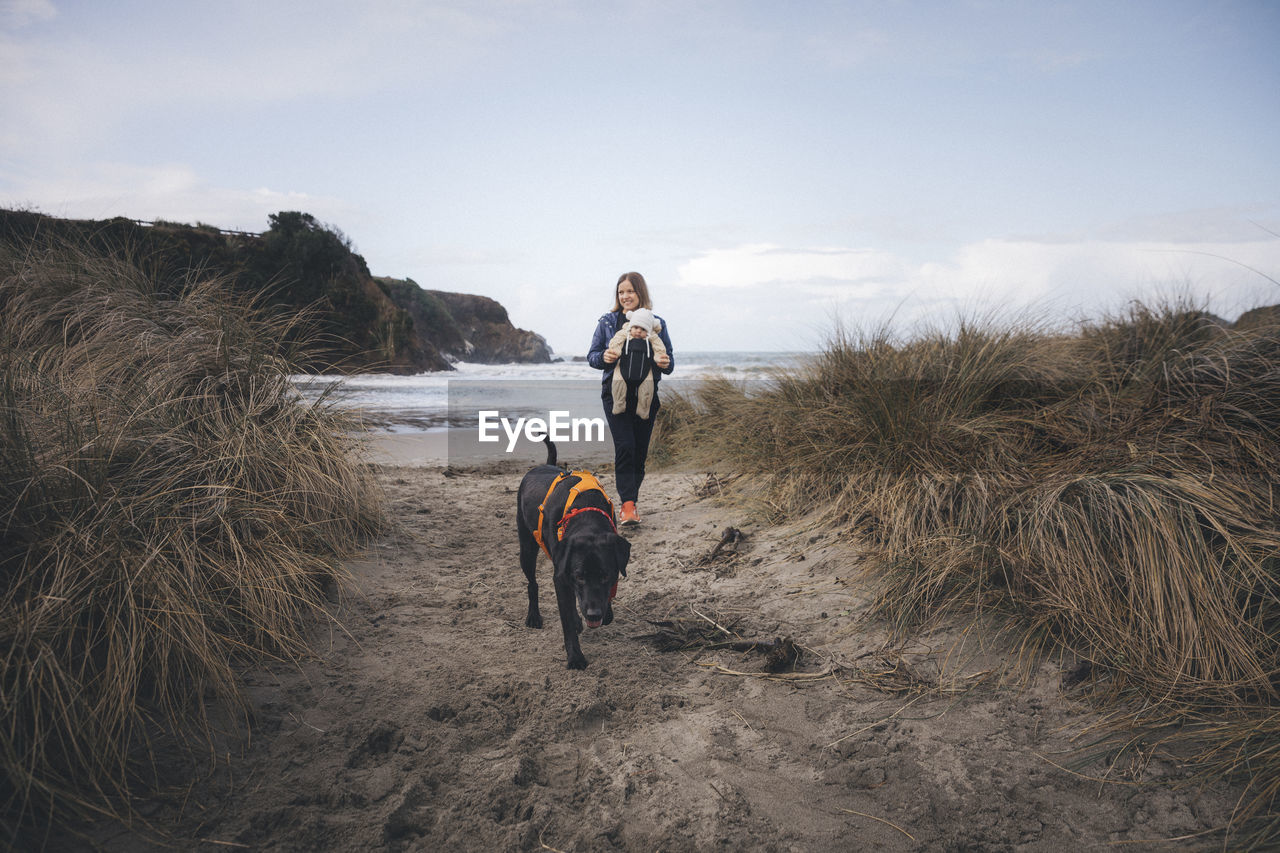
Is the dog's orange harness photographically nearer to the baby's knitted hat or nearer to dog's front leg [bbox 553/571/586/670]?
dog's front leg [bbox 553/571/586/670]

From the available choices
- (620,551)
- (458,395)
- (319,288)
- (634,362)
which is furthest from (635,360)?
(319,288)

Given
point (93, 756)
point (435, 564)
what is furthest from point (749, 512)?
point (93, 756)

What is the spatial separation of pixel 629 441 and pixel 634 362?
25.8 inches

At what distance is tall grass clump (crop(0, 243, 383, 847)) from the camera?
186 cm

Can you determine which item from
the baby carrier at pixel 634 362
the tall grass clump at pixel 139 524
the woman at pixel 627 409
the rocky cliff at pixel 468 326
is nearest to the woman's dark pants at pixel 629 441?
the woman at pixel 627 409

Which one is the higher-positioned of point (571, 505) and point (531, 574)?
point (571, 505)

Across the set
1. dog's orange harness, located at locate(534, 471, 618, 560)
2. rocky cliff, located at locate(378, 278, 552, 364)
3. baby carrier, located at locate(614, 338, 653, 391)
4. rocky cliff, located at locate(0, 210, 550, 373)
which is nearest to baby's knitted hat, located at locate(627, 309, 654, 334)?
baby carrier, located at locate(614, 338, 653, 391)

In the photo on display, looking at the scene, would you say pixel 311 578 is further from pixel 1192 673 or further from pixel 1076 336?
pixel 1076 336

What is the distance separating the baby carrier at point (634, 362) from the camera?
497 centimetres

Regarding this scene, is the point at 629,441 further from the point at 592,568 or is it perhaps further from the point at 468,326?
the point at 468,326

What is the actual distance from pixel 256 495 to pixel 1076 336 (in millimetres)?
6773

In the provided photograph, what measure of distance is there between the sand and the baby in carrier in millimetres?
1878

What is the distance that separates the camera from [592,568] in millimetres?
2766

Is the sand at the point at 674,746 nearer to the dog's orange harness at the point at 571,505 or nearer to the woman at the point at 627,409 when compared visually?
the dog's orange harness at the point at 571,505
